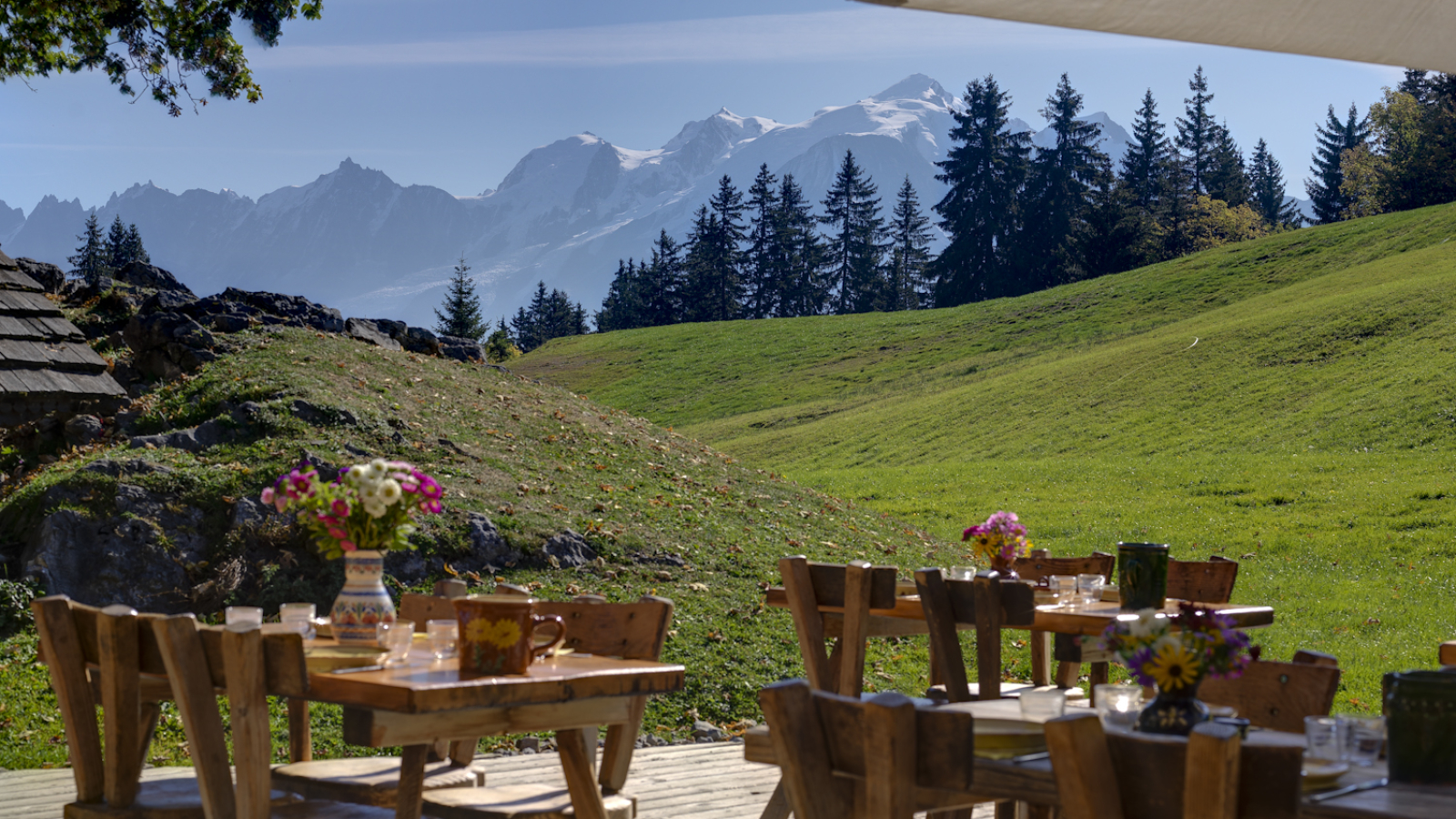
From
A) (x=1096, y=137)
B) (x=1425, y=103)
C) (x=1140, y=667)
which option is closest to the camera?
(x=1140, y=667)

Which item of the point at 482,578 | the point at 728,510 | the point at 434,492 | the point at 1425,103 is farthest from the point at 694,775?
the point at 1425,103

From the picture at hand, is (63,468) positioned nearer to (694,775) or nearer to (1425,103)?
(694,775)

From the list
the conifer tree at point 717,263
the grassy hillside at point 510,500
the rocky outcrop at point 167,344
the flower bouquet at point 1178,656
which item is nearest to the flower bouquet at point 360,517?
the flower bouquet at point 1178,656

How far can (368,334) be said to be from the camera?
15.8m

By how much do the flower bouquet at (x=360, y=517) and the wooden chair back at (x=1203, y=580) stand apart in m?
3.71

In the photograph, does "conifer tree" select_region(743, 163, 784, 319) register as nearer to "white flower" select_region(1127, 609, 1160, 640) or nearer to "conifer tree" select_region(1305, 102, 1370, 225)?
"conifer tree" select_region(1305, 102, 1370, 225)

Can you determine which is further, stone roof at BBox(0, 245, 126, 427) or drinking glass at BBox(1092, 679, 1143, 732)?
stone roof at BBox(0, 245, 126, 427)

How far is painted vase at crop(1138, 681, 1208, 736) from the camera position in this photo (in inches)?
93.5

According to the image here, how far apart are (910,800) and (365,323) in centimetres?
1539

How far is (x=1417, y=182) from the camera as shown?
5097cm

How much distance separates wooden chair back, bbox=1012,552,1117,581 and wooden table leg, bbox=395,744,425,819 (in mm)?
3777

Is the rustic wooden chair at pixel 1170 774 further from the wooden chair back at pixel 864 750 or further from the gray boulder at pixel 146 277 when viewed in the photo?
the gray boulder at pixel 146 277

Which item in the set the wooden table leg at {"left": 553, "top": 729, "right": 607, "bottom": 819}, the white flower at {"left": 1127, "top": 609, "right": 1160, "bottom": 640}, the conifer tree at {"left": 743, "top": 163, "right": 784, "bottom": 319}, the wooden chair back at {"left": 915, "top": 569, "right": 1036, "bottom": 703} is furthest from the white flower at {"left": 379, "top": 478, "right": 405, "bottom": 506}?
the conifer tree at {"left": 743, "top": 163, "right": 784, "bottom": 319}

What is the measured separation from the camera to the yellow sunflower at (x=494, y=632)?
320 centimetres
